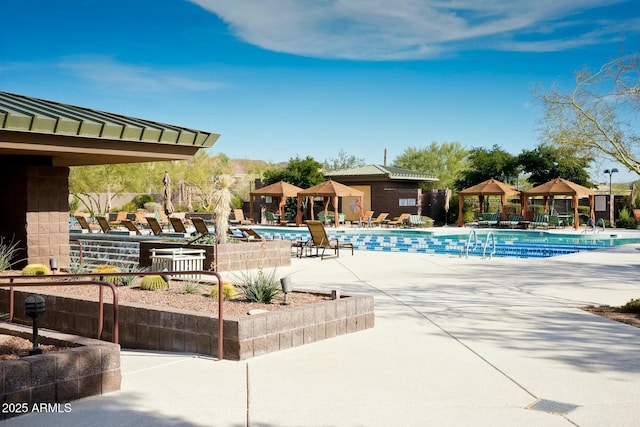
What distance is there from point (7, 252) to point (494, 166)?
3267 centimetres

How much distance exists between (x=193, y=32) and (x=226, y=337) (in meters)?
32.0

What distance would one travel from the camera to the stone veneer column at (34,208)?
10008 millimetres

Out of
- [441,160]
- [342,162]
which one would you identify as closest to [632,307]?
[441,160]

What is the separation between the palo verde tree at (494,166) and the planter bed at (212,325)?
33255 mm

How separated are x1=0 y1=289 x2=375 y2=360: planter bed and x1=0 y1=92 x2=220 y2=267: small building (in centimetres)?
216

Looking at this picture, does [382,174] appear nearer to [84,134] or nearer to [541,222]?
[541,222]

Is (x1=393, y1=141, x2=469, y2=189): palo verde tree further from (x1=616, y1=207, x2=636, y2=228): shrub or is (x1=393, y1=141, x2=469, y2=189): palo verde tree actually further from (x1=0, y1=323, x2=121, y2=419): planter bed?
(x1=0, y1=323, x2=121, y2=419): planter bed

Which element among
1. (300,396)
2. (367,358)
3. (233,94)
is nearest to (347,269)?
(367,358)

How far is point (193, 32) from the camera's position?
3488cm

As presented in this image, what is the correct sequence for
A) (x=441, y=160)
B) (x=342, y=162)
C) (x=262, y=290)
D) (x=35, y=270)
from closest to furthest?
(x=262, y=290) → (x=35, y=270) → (x=441, y=160) → (x=342, y=162)

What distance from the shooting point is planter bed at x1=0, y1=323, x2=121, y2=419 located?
401cm

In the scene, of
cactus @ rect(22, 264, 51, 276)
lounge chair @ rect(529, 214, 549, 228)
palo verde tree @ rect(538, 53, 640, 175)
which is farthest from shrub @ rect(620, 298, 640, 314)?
lounge chair @ rect(529, 214, 549, 228)

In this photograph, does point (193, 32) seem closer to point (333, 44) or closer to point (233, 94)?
point (333, 44)

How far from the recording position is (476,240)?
1909cm
